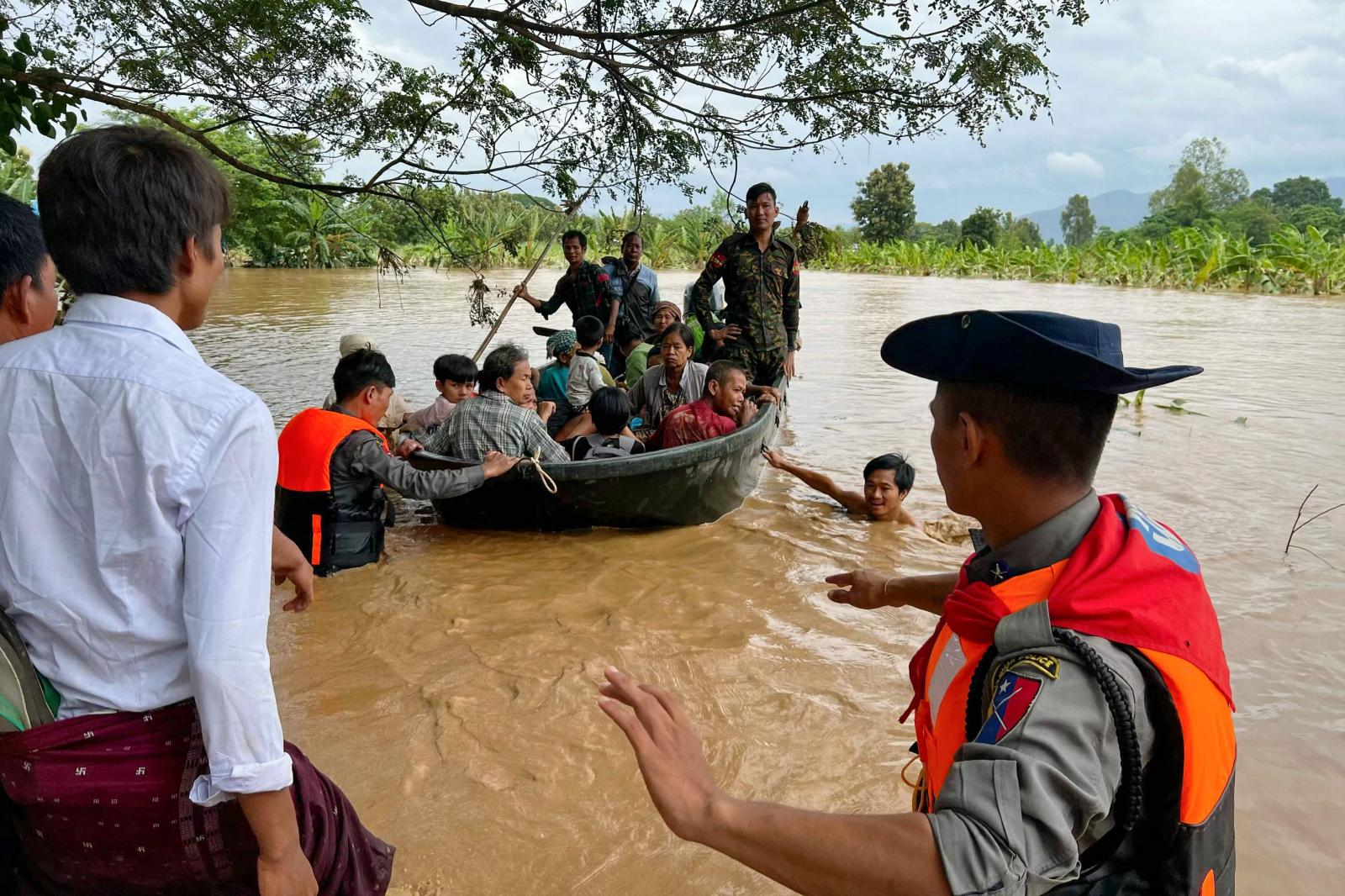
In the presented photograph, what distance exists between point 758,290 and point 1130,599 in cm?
614

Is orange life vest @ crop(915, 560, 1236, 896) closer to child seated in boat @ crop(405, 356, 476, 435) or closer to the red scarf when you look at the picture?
the red scarf

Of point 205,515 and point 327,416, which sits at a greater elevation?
point 205,515

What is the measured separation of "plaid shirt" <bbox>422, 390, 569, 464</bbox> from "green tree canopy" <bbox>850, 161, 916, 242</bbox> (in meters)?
38.5

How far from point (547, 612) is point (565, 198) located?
9.72 feet

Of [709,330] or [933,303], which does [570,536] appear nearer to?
[709,330]

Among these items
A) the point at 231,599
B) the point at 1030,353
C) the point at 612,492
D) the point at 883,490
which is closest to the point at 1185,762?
the point at 1030,353

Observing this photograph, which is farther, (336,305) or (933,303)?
(933,303)

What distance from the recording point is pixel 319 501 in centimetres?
462

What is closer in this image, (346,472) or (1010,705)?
(1010,705)

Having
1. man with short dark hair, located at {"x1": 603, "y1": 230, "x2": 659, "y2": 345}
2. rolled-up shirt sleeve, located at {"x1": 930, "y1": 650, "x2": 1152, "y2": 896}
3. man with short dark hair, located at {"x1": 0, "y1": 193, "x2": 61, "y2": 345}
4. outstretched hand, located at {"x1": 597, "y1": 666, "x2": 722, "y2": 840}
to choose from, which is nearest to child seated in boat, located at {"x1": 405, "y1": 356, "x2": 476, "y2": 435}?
man with short dark hair, located at {"x1": 603, "y1": 230, "x2": 659, "y2": 345}

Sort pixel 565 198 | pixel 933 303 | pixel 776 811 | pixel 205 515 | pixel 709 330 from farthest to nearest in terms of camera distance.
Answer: pixel 933 303 < pixel 709 330 < pixel 565 198 < pixel 205 515 < pixel 776 811

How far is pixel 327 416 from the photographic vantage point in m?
4.54

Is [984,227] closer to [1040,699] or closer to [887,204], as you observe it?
[887,204]

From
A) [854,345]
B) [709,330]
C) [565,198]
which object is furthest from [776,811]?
[854,345]
